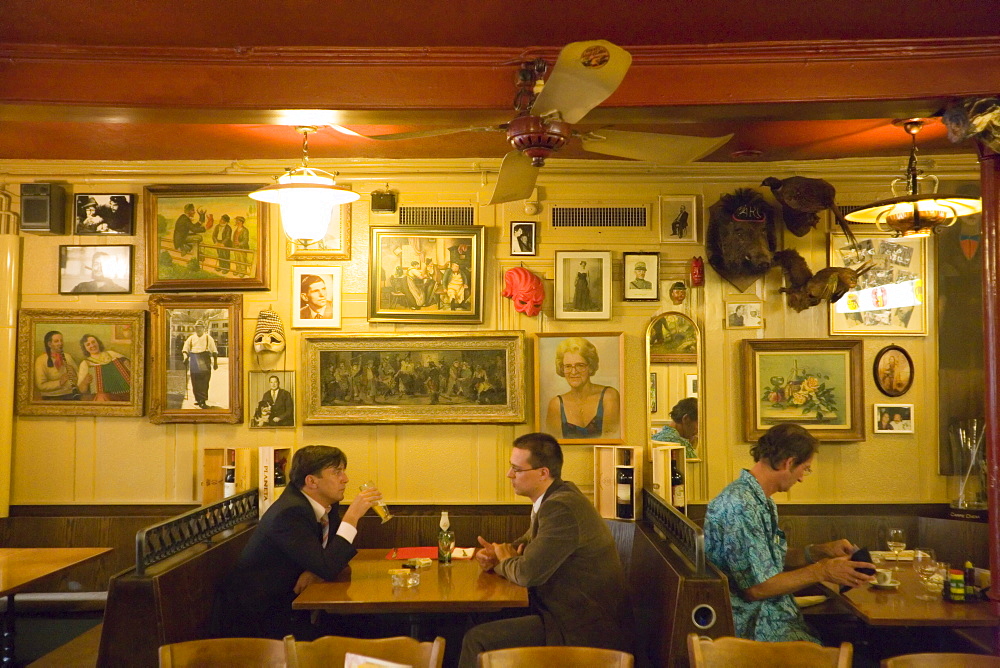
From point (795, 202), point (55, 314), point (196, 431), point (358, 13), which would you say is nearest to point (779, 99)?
point (795, 202)

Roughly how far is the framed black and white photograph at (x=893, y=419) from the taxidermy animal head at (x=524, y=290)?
2.39 metres

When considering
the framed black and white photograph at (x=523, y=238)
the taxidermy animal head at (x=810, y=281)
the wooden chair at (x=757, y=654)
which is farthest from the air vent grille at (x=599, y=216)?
the wooden chair at (x=757, y=654)

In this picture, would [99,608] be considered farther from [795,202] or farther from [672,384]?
[795,202]

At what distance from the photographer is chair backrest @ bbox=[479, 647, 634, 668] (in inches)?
99.0

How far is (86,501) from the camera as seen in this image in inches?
210

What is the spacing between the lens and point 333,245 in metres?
5.41

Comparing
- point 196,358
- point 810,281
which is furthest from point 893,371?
point 196,358

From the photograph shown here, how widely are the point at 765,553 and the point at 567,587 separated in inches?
35.7

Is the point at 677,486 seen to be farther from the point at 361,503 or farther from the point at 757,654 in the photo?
the point at 757,654

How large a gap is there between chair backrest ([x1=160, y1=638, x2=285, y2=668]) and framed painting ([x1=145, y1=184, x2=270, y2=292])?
3.17 metres

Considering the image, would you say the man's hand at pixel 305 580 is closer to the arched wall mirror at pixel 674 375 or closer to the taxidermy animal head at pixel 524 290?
the taxidermy animal head at pixel 524 290

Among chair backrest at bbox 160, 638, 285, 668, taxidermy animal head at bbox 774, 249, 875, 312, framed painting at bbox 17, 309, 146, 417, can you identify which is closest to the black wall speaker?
framed painting at bbox 17, 309, 146, 417

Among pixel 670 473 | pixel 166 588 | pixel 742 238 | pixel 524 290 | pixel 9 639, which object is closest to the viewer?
pixel 166 588

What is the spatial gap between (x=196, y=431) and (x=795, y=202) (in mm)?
4237
